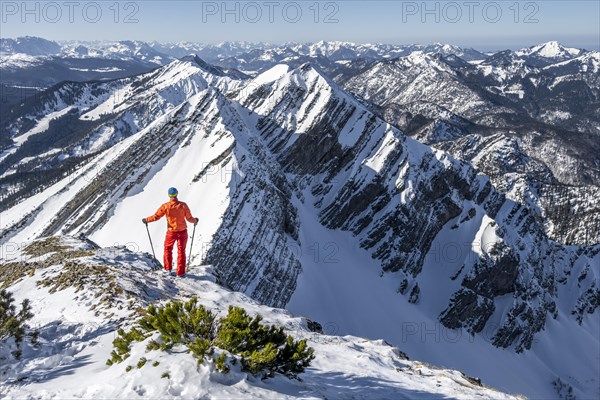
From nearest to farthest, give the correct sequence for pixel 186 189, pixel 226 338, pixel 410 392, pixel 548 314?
pixel 226 338
pixel 410 392
pixel 186 189
pixel 548 314

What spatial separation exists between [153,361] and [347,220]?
85.3m

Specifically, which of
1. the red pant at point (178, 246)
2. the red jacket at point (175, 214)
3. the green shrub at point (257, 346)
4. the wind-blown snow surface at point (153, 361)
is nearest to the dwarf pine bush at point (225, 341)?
the green shrub at point (257, 346)

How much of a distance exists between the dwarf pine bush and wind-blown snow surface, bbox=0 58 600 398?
1718 inches

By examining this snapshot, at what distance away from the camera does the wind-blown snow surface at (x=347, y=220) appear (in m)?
63.2

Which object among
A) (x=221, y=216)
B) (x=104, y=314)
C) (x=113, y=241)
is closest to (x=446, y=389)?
(x=104, y=314)

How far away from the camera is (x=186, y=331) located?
1034cm

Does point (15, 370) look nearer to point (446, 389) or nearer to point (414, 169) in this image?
point (446, 389)

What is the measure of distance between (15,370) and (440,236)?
99409 millimetres

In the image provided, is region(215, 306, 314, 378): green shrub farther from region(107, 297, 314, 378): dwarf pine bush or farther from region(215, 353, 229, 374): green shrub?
region(215, 353, 229, 374): green shrub

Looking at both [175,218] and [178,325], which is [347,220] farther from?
[178,325]

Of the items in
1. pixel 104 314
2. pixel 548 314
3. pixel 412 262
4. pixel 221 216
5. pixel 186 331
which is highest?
pixel 186 331

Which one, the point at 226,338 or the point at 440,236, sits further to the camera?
the point at 440,236

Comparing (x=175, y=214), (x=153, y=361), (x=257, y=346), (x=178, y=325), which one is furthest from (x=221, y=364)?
(x=175, y=214)

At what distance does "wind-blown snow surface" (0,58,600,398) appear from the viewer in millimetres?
63250
